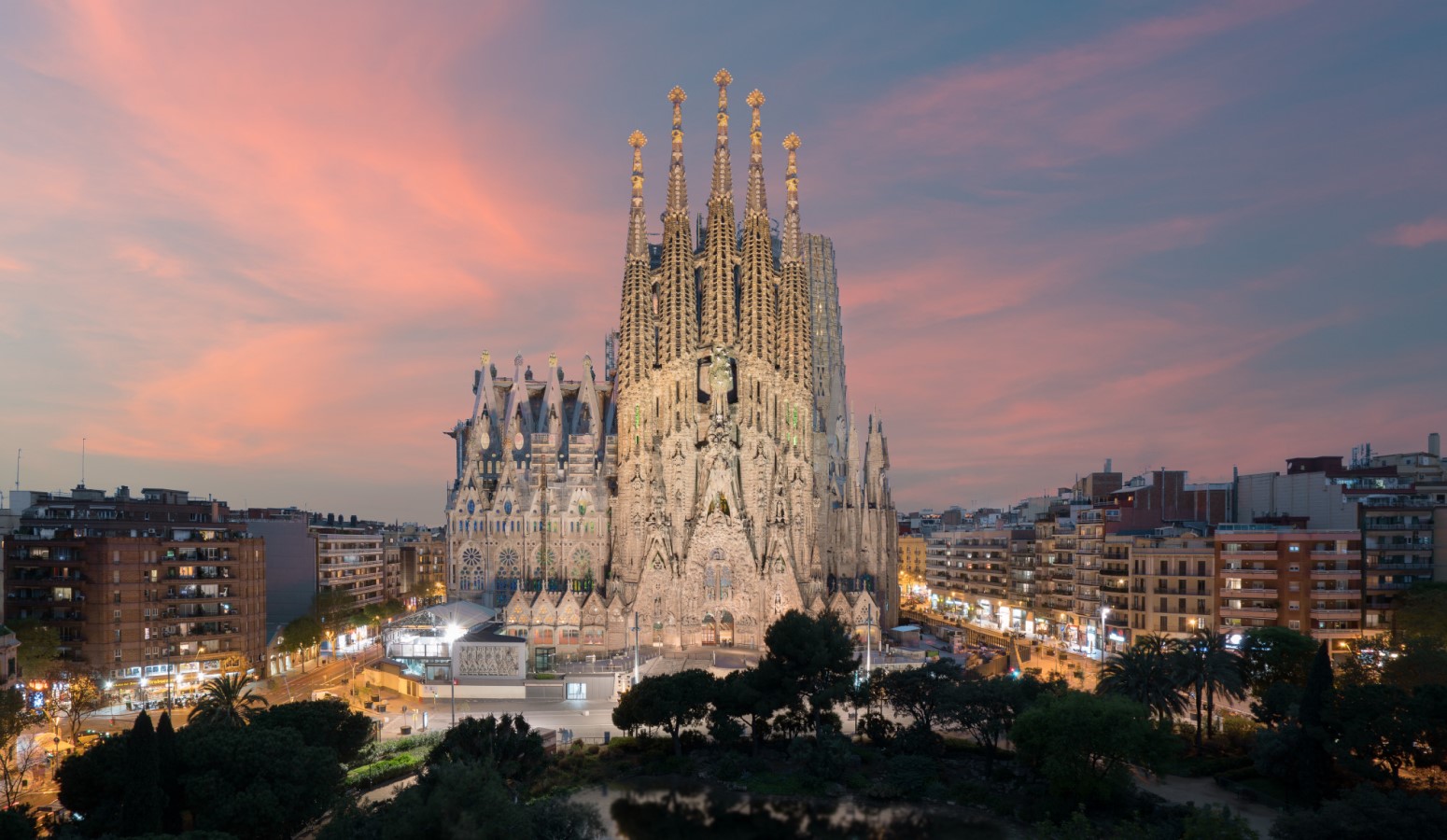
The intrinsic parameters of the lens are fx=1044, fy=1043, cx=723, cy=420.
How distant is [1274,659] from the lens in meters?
56.9

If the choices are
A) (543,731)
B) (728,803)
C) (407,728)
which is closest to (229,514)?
(407,728)

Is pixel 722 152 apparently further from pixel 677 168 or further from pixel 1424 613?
pixel 1424 613

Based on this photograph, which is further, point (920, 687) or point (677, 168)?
point (677, 168)

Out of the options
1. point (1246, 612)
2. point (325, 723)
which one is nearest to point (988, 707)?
point (325, 723)

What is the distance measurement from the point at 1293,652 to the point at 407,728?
49.7 meters

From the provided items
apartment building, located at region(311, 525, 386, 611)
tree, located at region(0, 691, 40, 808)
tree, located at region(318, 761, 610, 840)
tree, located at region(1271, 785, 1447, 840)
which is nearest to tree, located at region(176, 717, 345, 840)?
tree, located at region(318, 761, 610, 840)

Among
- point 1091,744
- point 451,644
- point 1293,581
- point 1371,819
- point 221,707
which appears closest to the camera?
point 1371,819

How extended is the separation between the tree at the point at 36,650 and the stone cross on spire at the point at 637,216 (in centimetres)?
5727

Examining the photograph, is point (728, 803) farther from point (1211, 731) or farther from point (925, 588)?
point (925, 588)

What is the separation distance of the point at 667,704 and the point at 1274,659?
109 ft

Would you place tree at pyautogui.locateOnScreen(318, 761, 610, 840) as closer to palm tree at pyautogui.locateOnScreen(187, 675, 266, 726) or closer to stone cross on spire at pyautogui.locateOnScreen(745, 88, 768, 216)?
palm tree at pyautogui.locateOnScreen(187, 675, 266, 726)

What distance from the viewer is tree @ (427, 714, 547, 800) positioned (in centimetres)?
4228

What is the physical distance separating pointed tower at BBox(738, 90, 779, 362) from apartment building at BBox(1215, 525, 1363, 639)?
43.2m

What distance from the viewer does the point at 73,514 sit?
8469cm
